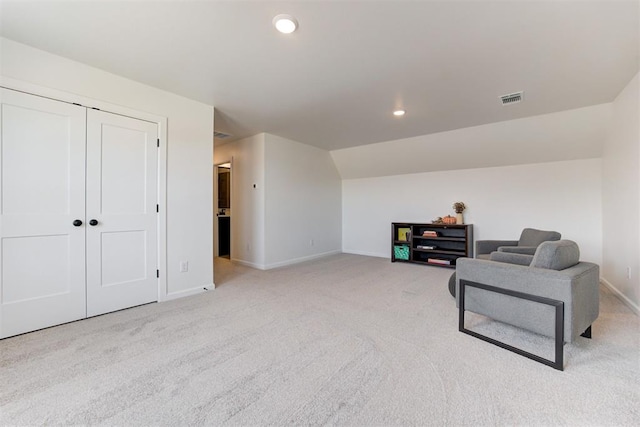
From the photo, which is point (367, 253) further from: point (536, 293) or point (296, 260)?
point (536, 293)

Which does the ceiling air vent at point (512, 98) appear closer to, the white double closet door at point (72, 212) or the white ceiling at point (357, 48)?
the white ceiling at point (357, 48)

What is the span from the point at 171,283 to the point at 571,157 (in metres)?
5.86

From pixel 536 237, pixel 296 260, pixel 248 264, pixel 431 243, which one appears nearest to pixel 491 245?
pixel 536 237

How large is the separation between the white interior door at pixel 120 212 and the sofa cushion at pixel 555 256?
3.59 meters

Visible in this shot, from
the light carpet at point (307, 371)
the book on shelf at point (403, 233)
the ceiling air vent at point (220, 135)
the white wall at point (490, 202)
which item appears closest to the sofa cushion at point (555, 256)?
the light carpet at point (307, 371)

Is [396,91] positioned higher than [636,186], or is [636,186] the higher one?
[396,91]

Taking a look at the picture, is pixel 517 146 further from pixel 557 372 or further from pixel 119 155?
pixel 119 155

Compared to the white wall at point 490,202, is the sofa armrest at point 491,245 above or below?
below

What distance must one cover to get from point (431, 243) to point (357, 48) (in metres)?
4.03

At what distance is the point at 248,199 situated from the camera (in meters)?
4.82

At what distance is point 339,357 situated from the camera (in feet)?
6.08

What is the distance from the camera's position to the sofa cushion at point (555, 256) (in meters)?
1.91

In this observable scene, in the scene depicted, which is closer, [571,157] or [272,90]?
[272,90]

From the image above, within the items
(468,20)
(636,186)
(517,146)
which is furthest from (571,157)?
(468,20)
